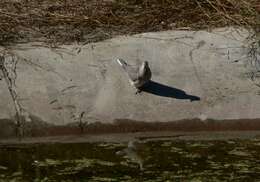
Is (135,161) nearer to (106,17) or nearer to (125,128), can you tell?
(125,128)

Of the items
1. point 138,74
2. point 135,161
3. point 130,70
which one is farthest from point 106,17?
point 135,161

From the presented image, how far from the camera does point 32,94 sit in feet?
23.2

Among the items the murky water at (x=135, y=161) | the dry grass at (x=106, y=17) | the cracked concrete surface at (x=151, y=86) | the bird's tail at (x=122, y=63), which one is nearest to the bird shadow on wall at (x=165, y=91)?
the cracked concrete surface at (x=151, y=86)

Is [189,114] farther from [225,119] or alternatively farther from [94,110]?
[94,110]

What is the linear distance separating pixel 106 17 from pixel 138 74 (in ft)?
4.92

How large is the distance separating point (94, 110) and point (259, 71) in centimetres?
163

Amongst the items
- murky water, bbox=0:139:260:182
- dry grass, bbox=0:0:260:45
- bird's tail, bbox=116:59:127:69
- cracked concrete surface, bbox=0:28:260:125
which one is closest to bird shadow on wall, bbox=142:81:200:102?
cracked concrete surface, bbox=0:28:260:125

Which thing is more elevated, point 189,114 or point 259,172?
point 189,114

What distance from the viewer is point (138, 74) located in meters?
6.96

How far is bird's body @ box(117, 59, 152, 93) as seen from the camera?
6.93m

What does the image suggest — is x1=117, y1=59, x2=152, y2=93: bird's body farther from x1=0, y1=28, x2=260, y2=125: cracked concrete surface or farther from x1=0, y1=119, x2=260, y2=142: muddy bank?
x1=0, y1=119, x2=260, y2=142: muddy bank

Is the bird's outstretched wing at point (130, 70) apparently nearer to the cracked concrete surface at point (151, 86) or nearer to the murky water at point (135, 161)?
the cracked concrete surface at point (151, 86)

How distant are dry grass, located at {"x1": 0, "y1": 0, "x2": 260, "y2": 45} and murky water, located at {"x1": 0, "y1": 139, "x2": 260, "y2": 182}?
64.3 inches

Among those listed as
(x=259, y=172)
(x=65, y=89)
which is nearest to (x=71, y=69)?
(x=65, y=89)
